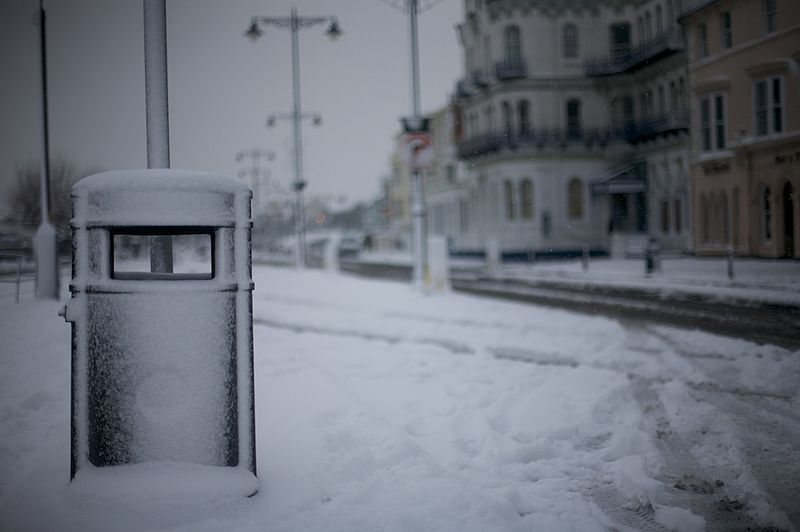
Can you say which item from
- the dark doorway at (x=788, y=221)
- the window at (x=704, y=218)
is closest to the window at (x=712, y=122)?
the window at (x=704, y=218)

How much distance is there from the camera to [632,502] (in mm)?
4102

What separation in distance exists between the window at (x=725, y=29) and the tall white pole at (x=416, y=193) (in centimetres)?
1588

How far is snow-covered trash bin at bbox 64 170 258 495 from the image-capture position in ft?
11.5

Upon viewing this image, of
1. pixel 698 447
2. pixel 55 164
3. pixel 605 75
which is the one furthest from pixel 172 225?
pixel 605 75

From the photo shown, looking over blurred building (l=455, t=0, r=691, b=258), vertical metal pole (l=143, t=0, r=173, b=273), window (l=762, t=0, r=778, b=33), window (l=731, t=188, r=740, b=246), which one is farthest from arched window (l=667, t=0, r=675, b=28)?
vertical metal pole (l=143, t=0, r=173, b=273)

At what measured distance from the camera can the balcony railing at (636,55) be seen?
34.4 metres

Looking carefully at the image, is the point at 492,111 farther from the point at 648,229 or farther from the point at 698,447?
the point at 698,447

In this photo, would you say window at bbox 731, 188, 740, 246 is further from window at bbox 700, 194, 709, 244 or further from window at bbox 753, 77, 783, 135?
window at bbox 753, 77, 783, 135

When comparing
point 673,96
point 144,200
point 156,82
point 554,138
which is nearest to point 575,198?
point 554,138

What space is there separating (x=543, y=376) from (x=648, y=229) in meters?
32.6

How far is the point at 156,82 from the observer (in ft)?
14.0

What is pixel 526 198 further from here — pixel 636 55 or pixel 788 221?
pixel 788 221

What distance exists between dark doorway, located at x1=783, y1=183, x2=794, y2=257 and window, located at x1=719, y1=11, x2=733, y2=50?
6.41 m

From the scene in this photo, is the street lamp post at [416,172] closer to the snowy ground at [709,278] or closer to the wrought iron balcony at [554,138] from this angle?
the snowy ground at [709,278]
